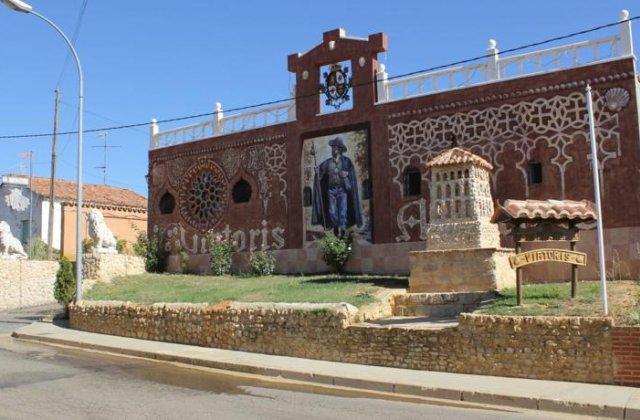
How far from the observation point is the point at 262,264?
82.6ft

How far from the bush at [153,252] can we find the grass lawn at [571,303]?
55.5 feet

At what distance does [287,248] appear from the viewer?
2519 centimetres

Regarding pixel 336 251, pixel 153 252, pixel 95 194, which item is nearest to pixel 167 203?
pixel 153 252

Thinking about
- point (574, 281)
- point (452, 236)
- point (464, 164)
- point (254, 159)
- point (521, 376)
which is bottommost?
point (521, 376)

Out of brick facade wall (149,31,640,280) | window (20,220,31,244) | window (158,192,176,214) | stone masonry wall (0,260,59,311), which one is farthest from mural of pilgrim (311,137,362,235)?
window (20,220,31,244)

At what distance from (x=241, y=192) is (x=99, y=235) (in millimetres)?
5719

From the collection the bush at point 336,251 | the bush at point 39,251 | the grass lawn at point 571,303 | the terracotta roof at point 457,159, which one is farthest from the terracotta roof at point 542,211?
the bush at point 39,251

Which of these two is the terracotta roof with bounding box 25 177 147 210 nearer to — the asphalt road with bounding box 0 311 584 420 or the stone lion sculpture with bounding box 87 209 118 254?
the stone lion sculpture with bounding box 87 209 118 254

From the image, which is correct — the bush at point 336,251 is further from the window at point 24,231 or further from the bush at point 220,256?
the window at point 24,231

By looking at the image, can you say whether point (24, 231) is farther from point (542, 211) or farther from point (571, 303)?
point (571, 303)

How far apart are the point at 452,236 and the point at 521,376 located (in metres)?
6.66

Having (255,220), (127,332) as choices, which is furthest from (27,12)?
(255,220)

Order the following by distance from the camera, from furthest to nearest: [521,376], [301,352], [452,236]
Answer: [452,236], [301,352], [521,376]

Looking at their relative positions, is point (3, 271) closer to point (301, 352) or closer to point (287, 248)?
point (287, 248)
